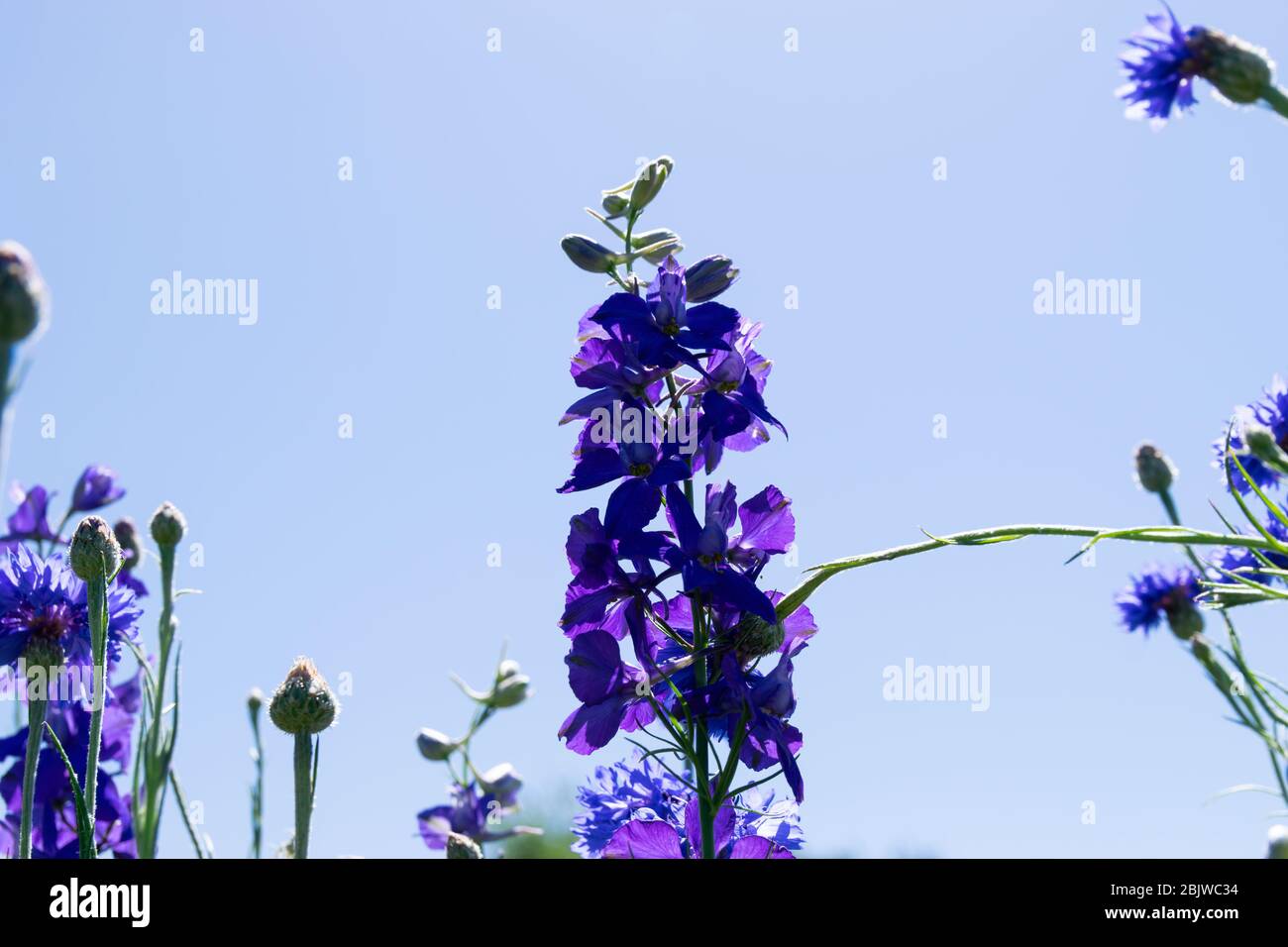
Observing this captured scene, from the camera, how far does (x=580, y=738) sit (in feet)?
4.30

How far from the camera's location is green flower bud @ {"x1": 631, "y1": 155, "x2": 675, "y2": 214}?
58.2 inches

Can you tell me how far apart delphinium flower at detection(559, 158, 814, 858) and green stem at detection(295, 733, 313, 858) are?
278 millimetres

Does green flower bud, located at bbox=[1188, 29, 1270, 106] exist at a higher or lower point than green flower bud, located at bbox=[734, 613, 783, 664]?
higher

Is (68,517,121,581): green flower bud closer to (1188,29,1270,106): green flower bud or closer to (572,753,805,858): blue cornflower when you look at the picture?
(572,753,805,858): blue cornflower

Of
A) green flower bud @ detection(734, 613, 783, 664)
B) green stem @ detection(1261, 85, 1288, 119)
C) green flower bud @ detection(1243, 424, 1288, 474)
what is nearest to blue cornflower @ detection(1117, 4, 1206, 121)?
green stem @ detection(1261, 85, 1288, 119)

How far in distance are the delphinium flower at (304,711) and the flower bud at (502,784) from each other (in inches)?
52.0

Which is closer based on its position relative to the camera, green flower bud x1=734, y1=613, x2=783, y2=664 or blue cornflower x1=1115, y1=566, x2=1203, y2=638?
green flower bud x1=734, y1=613, x2=783, y2=664

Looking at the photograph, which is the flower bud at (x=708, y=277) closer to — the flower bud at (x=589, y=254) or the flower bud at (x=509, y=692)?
the flower bud at (x=589, y=254)

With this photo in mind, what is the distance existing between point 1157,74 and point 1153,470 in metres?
1.43

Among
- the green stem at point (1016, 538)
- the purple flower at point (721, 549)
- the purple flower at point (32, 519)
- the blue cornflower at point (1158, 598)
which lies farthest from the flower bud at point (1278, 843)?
the purple flower at point (32, 519)
